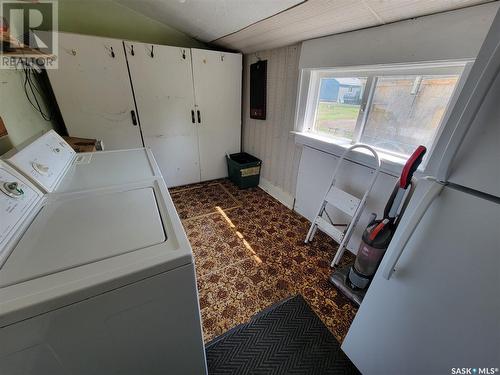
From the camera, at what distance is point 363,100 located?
1747 millimetres

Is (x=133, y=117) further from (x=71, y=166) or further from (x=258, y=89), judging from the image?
(x=258, y=89)

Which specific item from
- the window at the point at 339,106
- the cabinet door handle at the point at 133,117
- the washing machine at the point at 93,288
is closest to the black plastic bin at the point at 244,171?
the window at the point at 339,106

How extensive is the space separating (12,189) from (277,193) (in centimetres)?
239

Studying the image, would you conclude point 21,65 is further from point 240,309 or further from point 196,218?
point 240,309

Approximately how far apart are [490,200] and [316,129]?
5.89 feet

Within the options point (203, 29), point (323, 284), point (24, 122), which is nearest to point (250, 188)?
point (323, 284)

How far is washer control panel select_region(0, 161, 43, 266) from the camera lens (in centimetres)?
66

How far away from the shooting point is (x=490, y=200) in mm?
588

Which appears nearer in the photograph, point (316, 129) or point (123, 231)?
point (123, 231)

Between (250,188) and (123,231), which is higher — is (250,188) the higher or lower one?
the lower one

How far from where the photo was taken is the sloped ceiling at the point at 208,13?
4.98ft

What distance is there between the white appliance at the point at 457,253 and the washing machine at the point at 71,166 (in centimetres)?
126

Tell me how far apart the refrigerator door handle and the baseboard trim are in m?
1.74

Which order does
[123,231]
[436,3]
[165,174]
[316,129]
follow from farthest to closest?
[165,174]
[316,129]
[436,3]
[123,231]
